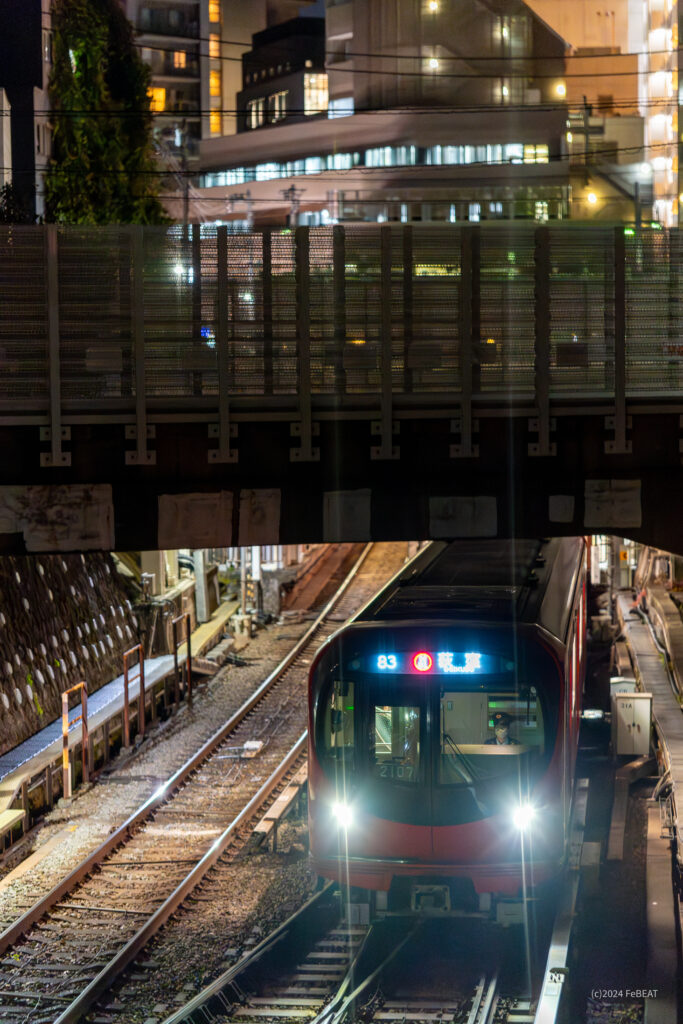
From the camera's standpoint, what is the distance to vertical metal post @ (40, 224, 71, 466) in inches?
340

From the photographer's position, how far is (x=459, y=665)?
9.76m

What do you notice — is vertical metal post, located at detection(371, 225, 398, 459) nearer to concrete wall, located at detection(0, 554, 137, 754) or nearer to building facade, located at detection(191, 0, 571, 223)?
concrete wall, located at detection(0, 554, 137, 754)

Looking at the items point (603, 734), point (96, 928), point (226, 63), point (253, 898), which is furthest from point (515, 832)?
point (226, 63)

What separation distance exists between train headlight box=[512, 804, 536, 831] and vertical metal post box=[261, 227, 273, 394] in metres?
3.69

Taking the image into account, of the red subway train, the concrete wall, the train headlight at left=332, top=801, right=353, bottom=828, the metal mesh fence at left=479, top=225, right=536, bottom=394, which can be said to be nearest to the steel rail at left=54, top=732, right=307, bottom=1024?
the red subway train

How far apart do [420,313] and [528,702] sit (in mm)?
3053

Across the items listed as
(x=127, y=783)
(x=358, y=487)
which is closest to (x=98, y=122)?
(x=127, y=783)

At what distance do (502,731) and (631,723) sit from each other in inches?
194

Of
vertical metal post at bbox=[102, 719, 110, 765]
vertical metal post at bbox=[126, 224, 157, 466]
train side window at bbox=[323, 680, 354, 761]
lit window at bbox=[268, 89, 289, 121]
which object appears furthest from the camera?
lit window at bbox=[268, 89, 289, 121]

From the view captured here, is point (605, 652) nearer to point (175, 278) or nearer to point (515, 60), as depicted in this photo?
point (175, 278)

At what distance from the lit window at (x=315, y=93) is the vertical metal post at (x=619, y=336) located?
186 feet

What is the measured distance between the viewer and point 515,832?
9781 millimetres

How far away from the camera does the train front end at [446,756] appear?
975 cm

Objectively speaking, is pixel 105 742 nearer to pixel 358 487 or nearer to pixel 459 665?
pixel 459 665
